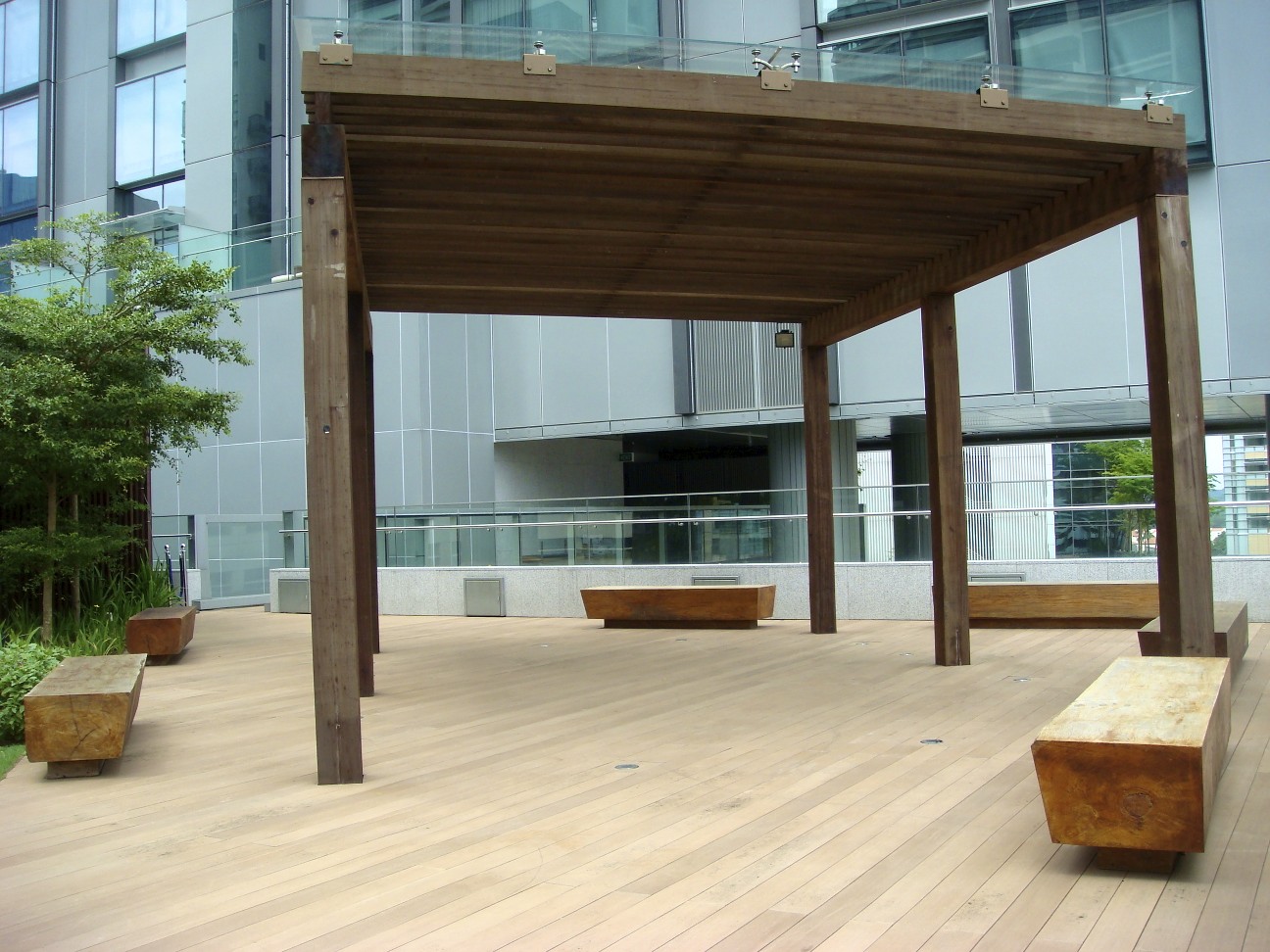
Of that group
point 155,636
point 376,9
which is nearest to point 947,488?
point 155,636

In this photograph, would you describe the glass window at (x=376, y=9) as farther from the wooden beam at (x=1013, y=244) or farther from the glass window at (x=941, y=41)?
the wooden beam at (x=1013, y=244)

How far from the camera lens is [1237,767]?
18.8 ft

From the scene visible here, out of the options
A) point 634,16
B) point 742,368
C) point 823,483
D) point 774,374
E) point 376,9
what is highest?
point 376,9

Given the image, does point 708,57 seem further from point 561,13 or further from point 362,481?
point 561,13

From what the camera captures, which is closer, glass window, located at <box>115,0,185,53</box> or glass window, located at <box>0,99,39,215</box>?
glass window, located at <box>115,0,185,53</box>

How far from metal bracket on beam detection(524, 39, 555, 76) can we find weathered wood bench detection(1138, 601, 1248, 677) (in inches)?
203

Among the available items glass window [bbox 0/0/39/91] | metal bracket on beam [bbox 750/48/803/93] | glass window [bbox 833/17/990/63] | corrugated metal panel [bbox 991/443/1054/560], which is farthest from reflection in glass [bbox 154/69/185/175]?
metal bracket on beam [bbox 750/48/803/93]

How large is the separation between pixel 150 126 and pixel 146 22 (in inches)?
105

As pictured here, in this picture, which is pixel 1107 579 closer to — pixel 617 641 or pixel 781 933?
pixel 617 641

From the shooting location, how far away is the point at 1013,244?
8836 millimetres

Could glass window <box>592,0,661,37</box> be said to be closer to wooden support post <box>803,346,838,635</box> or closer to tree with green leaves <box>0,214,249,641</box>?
tree with green leaves <box>0,214,249,641</box>

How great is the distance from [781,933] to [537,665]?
23.9 feet

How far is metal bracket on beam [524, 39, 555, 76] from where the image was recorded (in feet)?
20.2

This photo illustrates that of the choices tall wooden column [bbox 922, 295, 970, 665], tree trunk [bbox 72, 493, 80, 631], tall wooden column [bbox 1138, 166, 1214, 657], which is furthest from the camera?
tree trunk [bbox 72, 493, 80, 631]
